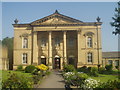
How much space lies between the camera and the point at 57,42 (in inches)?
1730

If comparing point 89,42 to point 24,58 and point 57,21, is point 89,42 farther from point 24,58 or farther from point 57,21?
point 24,58

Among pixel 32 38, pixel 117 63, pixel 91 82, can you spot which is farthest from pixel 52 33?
pixel 91 82

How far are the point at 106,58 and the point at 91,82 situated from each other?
40.3 metres

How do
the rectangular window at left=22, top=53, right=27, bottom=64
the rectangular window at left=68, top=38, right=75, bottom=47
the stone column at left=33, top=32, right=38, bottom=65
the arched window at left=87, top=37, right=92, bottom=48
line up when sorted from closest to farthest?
the stone column at left=33, top=32, right=38, bottom=65 → the arched window at left=87, top=37, right=92, bottom=48 → the rectangular window at left=22, top=53, right=27, bottom=64 → the rectangular window at left=68, top=38, right=75, bottom=47

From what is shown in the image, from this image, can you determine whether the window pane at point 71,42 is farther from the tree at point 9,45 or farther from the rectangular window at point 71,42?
the tree at point 9,45

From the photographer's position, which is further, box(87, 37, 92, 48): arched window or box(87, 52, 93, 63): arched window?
box(87, 37, 92, 48): arched window

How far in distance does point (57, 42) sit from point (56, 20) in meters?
5.20

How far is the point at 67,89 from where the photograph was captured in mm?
13484

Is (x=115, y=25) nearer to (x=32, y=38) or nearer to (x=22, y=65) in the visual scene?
(x=32, y=38)

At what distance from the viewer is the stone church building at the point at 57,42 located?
4206 cm

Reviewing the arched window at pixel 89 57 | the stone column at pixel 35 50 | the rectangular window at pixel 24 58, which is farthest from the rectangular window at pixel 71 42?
the rectangular window at pixel 24 58

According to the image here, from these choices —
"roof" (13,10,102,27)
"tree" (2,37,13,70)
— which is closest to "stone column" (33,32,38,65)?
"roof" (13,10,102,27)

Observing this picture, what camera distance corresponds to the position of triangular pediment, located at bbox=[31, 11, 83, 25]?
1660 inches

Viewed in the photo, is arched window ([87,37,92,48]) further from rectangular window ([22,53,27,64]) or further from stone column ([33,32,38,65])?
rectangular window ([22,53,27,64])
